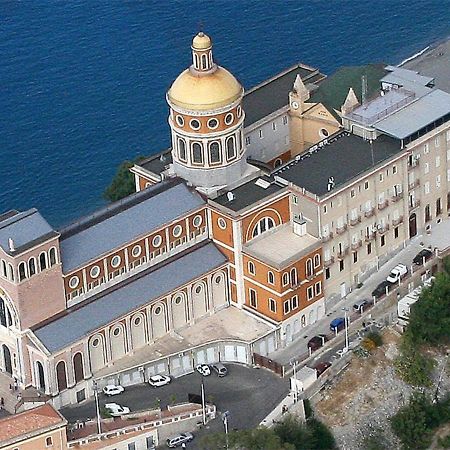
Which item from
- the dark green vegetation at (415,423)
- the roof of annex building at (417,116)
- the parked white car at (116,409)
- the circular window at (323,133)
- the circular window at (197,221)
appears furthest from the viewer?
the circular window at (323,133)

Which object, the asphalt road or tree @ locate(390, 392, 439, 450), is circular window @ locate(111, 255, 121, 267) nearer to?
the asphalt road

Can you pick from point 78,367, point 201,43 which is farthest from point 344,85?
point 78,367

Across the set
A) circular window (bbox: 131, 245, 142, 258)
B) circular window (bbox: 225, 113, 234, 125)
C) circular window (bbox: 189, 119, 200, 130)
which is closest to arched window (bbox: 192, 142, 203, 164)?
circular window (bbox: 189, 119, 200, 130)

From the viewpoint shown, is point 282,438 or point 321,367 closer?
point 282,438

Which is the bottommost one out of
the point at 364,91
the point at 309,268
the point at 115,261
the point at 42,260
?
the point at 309,268

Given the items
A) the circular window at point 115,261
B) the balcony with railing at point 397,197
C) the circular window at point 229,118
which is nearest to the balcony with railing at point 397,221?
the balcony with railing at point 397,197

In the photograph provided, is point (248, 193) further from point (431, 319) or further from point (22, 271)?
point (22, 271)

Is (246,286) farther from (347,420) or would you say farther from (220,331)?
(347,420)

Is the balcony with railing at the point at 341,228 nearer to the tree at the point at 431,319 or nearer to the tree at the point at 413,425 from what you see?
the tree at the point at 431,319
